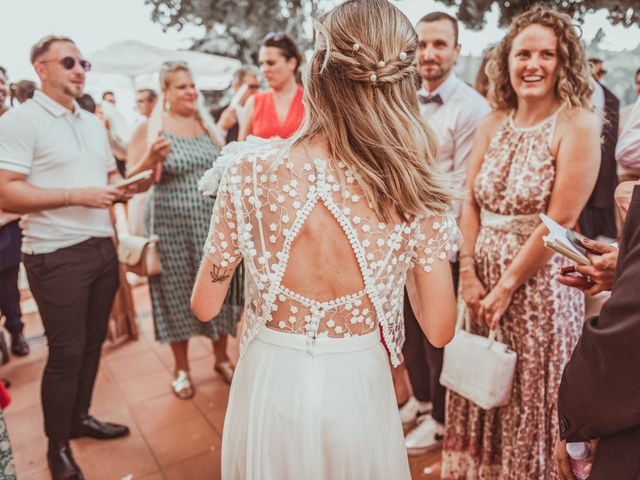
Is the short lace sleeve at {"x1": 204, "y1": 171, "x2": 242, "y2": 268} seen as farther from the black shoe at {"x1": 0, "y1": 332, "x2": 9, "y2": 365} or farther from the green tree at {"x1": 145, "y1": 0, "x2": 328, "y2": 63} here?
the green tree at {"x1": 145, "y1": 0, "x2": 328, "y2": 63}

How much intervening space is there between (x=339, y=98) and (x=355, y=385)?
2.59ft

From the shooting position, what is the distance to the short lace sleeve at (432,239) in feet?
4.28

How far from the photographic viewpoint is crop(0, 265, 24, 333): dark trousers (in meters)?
3.58

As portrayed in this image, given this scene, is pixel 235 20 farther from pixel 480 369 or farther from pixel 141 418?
pixel 480 369

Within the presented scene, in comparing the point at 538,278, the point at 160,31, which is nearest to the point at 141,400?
the point at 538,278

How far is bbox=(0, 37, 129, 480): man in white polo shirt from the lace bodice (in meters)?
1.44

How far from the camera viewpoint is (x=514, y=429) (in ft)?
6.89

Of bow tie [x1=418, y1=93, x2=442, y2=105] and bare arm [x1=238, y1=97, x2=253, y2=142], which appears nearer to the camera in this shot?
bow tie [x1=418, y1=93, x2=442, y2=105]

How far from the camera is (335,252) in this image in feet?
4.18

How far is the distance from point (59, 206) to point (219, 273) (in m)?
1.42

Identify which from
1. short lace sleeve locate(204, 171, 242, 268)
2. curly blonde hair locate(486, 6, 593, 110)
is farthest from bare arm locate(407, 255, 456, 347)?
curly blonde hair locate(486, 6, 593, 110)

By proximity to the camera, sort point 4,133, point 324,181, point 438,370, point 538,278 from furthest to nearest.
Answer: point 438,370, point 4,133, point 538,278, point 324,181

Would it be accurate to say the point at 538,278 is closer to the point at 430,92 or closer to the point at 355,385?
the point at 355,385

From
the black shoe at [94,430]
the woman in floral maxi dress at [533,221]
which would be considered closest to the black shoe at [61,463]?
the black shoe at [94,430]
